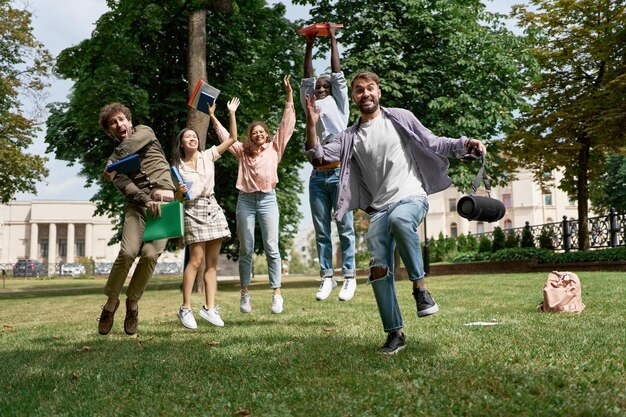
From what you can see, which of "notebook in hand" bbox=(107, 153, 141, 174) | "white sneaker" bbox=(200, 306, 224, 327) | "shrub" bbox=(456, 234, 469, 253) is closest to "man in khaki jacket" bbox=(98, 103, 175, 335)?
"notebook in hand" bbox=(107, 153, 141, 174)

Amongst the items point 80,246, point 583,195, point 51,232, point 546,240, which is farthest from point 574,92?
point 80,246

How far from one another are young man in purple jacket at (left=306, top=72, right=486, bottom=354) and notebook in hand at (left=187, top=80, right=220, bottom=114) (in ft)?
7.00

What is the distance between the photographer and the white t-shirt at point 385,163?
180 inches

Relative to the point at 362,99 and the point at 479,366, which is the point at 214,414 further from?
the point at 362,99

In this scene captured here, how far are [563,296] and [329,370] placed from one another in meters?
4.01

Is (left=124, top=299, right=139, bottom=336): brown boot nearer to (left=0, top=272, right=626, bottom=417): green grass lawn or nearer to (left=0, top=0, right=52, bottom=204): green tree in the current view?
(left=0, top=272, right=626, bottom=417): green grass lawn

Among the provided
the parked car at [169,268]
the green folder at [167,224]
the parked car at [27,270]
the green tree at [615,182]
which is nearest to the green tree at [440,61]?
the green folder at [167,224]

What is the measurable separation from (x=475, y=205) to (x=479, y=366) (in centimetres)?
111

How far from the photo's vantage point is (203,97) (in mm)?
6766

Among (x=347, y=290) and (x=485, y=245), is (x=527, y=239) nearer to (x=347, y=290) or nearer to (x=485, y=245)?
(x=485, y=245)

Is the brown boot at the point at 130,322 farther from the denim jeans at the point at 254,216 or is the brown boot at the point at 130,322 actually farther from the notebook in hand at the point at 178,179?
the denim jeans at the point at 254,216

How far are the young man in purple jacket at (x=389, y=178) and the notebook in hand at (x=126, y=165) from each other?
1.65 metres

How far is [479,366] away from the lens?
3787 millimetres

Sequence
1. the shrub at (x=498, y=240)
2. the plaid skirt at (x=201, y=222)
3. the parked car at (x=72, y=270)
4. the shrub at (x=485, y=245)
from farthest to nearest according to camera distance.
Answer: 1. the parked car at (x=72, y=270)
2. the shrub at (x=485, y=245)
3. the shrub at (x=498, y=240)
4. the plaid skirt at (x=201, y=222)
